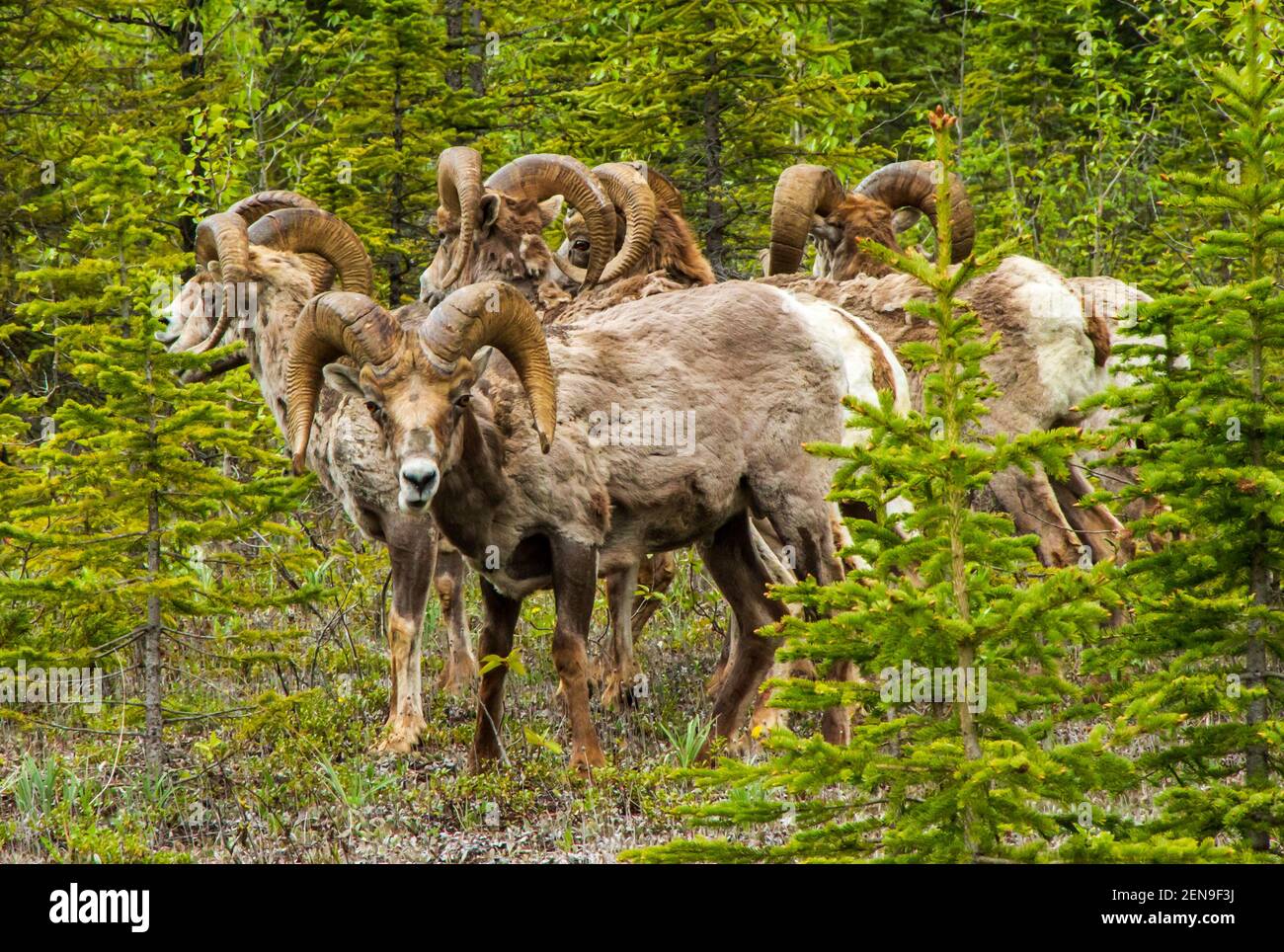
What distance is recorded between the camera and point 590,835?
6539 millimetres

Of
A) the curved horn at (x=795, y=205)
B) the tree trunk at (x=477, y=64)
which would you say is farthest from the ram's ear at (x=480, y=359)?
the tree trunk at (x=477, y=64)

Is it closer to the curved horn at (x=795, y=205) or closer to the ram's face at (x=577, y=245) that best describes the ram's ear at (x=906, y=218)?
the curved horn at (x=795, y=205)

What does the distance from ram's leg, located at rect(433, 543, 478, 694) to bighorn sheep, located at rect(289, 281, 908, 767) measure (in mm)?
1711

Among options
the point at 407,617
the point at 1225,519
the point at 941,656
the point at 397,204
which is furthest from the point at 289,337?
the point at 1225,519

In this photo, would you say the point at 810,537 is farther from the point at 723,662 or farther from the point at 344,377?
the point at 344,377

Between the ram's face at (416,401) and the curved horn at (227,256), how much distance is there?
221 centimetres

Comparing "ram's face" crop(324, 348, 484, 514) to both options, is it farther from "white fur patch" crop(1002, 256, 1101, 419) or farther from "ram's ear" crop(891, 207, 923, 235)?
"ram's ear" crop(891, 207, 923, 235)

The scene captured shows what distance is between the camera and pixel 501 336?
724 centimetres

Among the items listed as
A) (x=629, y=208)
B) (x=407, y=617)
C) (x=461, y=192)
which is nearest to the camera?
(x=407, y=617)

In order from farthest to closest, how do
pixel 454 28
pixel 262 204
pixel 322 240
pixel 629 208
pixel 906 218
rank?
pixel 454 28
pixel 906 218
pixel 629 208
pixel 262 204
pixel 322 240

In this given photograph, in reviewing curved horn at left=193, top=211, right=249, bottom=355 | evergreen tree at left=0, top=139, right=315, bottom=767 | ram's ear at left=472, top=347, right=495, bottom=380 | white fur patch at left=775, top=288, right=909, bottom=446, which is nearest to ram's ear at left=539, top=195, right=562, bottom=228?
curved horn at left=193, top=211, right=249, bottom=355

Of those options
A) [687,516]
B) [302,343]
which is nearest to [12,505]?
[302,343]

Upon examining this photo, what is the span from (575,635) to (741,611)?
1397 millimetres

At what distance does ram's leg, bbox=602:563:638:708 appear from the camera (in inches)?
367
